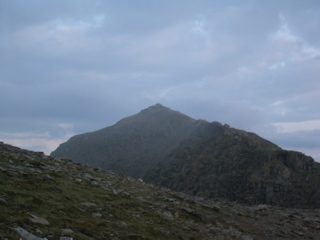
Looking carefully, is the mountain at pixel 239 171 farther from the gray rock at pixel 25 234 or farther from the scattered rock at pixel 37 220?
the gray rock at pixel 25 234

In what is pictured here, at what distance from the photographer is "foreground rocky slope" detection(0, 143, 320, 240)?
15094mm

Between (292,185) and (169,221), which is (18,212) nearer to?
(169,221)

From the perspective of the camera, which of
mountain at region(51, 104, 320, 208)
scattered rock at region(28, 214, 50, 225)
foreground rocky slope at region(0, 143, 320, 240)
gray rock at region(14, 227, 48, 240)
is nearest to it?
gray rock at region(14, 227, 48, 240)

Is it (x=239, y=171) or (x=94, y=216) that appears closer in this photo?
(x=94, y=216)

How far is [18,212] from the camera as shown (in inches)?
616

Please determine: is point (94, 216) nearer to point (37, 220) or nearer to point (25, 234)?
point (37, 220)

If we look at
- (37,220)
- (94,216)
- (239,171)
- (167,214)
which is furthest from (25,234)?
(239,171)

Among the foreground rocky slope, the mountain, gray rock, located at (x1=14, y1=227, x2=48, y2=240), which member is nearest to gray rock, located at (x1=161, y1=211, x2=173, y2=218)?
the foreground rocky slope

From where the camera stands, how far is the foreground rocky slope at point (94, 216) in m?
15.1

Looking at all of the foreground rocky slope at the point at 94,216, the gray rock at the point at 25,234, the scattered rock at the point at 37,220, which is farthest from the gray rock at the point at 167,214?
the gray rock at the point at 25,234

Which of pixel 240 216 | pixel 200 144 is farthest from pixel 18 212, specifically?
pixel 200 144

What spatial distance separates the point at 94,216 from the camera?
19734 millimetres

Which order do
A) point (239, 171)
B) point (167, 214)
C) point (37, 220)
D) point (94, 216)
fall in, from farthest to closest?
point (239, 171) < point (167, 214) < point (94, 216) < point (37, 220)

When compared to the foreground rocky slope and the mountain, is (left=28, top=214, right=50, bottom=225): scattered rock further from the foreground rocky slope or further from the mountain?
the mountain
